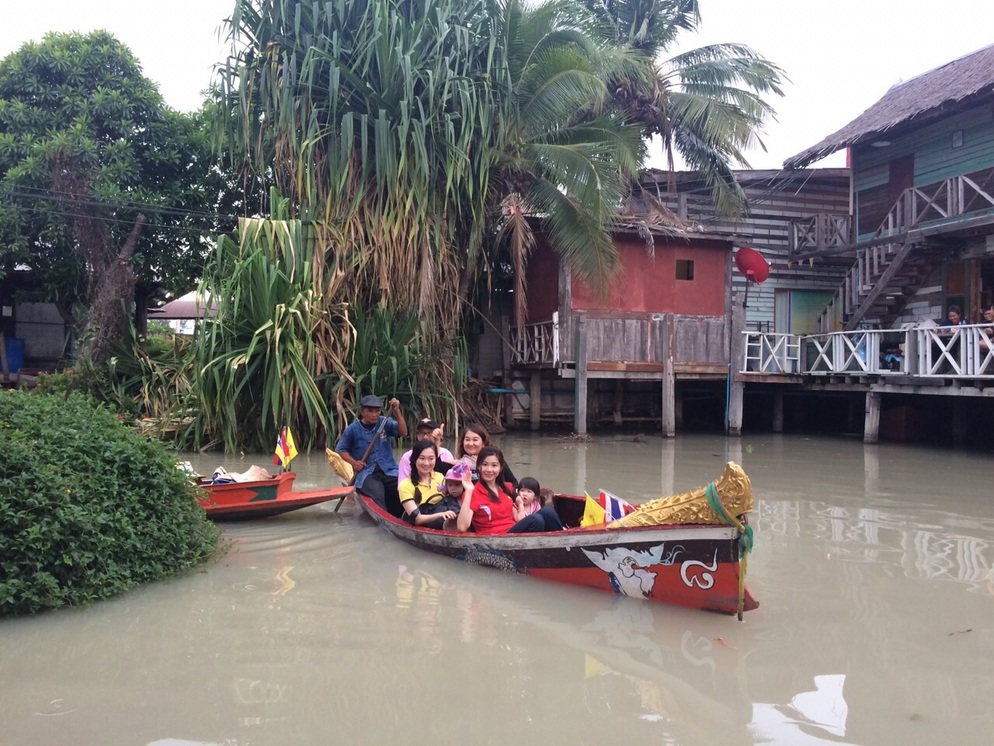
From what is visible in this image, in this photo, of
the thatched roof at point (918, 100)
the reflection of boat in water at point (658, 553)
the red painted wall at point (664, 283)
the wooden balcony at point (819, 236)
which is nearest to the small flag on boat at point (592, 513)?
the reflection of boat in water at point (658, 553)

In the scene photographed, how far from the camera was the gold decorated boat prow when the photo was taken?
14.8 feet

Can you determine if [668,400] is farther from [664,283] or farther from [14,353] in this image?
[14,353]

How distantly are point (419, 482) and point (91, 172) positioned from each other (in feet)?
37.2

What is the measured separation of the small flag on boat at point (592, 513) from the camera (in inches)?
243

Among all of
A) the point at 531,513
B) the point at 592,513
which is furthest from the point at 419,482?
the point at 592,513

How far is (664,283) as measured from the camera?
16125 millimetres

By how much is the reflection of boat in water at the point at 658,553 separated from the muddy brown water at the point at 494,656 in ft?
0.40

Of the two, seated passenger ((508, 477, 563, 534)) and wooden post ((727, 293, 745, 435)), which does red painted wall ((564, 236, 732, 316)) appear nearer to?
wooden post ((727, 293, 745, 435))

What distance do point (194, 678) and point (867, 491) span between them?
800 cm

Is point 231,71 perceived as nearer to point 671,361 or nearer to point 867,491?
point 671,361

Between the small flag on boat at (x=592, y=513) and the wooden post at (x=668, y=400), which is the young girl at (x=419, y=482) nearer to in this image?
the small flag on boat at (x=592, y=513)

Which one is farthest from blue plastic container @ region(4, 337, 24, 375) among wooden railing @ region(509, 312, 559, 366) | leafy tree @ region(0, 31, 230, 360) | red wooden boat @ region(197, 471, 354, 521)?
red wooden boat @ region(197, 471, 354, 521)

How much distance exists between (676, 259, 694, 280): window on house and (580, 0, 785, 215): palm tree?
261cm

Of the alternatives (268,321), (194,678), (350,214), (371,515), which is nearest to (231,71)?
(350,214)
